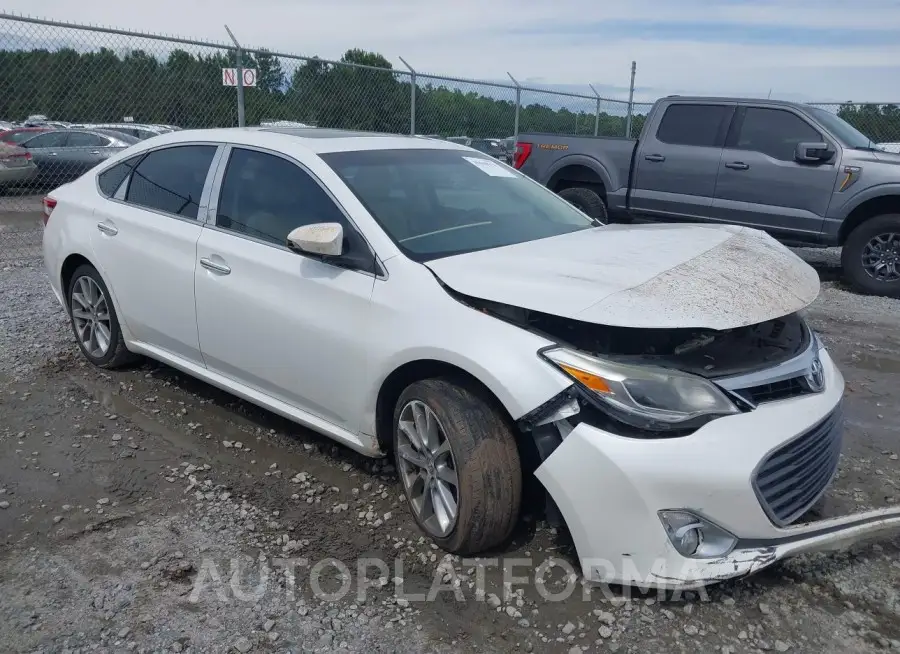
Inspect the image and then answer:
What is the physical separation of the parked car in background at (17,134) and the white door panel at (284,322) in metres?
12.4

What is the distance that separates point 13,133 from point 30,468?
12556 millimetres

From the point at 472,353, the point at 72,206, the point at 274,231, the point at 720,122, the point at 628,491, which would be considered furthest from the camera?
the point at 720,122

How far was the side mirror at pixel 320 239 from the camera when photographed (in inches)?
123

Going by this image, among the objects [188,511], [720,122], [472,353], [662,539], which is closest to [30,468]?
[188,511]

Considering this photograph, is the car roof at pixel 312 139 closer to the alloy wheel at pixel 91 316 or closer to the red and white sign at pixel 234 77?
the alloy wheel at pixel 91 316

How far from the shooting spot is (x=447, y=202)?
373 cm

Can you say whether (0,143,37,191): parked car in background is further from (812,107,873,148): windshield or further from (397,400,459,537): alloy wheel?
(397,400,459,537): alloy wheel

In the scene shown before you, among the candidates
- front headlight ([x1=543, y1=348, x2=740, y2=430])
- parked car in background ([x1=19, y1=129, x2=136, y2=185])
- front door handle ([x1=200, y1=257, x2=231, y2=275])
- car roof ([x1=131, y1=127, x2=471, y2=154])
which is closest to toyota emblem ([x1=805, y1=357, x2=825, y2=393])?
front headlight ([x1=543, y1=348, x2=740, y2=430])

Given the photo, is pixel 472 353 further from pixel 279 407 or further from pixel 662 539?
pixel 279 407

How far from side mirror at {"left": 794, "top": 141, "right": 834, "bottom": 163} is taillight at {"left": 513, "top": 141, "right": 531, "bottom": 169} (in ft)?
10.6

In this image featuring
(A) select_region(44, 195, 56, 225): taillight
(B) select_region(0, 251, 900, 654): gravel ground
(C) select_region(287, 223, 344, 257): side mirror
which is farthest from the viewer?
(A) select_region(44, 195, 56, 225): taillight

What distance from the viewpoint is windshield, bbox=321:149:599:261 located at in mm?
3377

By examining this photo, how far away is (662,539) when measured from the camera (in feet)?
8.14

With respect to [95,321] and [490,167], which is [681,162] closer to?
[490,167]
